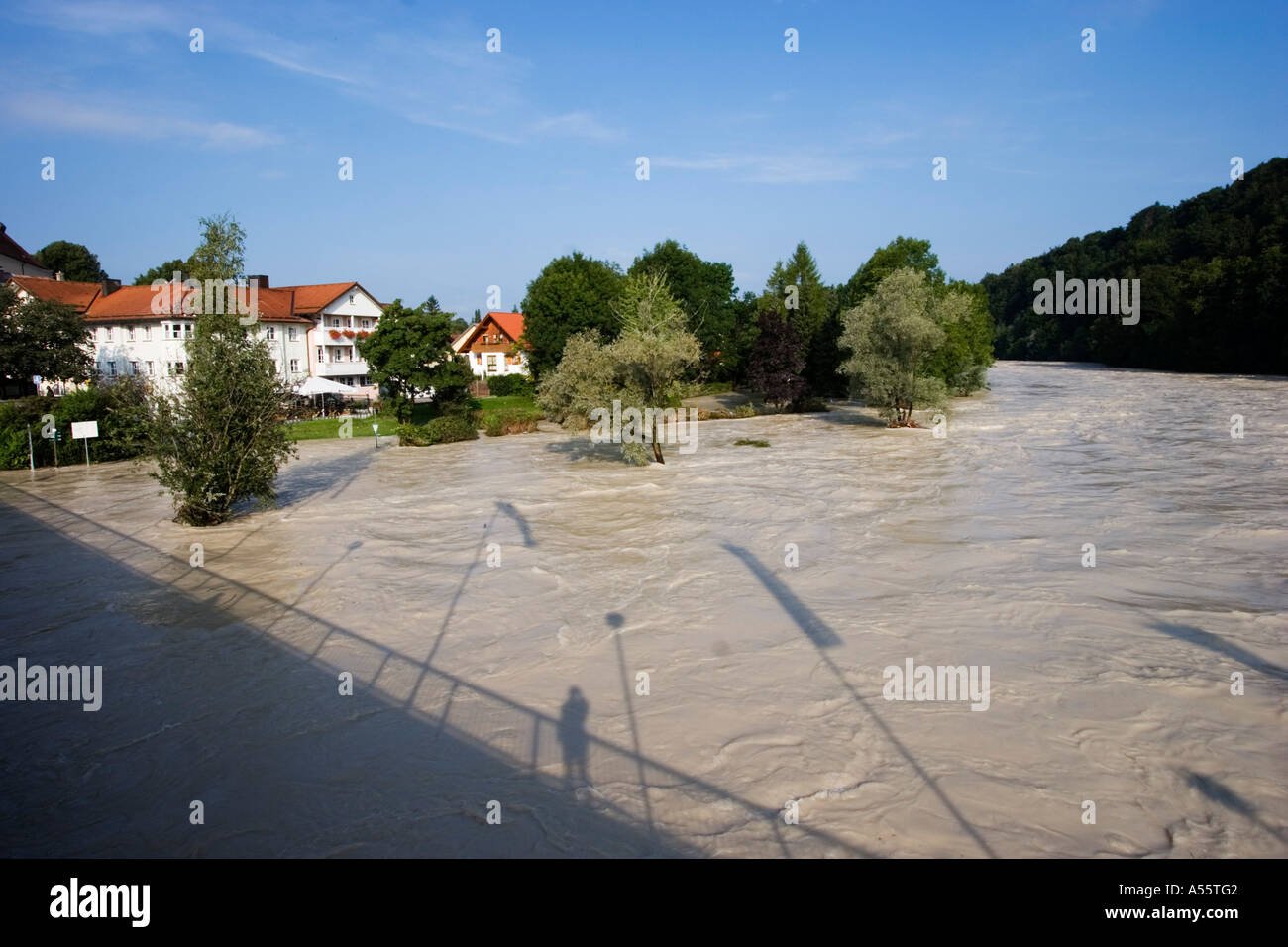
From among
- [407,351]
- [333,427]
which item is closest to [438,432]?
[407,351]

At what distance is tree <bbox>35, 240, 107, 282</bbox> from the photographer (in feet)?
281

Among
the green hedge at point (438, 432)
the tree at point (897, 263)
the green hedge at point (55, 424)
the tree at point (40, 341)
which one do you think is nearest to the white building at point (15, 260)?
the tree at point (40, 341)

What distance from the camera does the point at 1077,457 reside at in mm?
28000

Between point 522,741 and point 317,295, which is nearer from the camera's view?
point 522,741

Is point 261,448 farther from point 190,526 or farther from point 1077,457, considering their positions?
point 1077,457

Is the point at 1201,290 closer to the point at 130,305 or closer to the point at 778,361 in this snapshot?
the point at 778,361

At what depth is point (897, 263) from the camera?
54.3 metres

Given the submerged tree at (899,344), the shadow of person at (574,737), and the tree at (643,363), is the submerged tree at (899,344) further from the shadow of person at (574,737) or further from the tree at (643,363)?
the shadow of person at (574,737)

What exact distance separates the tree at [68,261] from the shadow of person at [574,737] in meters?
94.6

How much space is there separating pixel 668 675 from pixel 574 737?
1.95 metres
